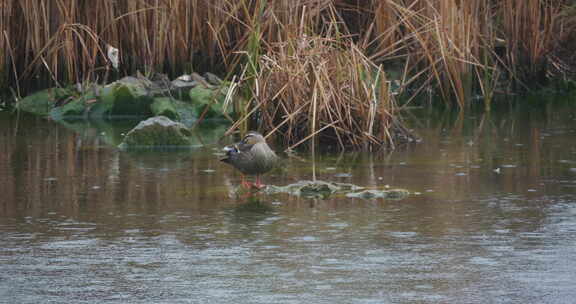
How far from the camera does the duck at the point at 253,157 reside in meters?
8.38

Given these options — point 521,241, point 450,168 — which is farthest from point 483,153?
point 521,241

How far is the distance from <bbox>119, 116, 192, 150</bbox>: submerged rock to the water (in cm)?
34

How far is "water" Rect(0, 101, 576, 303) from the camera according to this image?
5336 mm

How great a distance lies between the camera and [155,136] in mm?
11148

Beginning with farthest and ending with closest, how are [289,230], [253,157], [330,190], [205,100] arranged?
[205,100]
[253,157]
[330,190]
[289,230]

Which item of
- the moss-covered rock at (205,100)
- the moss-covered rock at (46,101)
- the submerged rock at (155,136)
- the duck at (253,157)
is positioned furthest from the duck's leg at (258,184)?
the moss-covered rock at (46,101)

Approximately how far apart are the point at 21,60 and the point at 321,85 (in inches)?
243

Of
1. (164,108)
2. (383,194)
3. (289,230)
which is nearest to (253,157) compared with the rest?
(383,194)

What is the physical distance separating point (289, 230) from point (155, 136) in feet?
15.2

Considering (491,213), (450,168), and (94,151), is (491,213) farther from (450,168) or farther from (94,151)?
(94,151)

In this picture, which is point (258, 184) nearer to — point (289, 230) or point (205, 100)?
point (289, 230)

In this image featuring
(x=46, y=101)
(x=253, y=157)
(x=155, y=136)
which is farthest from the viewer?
(x=46, y=101)

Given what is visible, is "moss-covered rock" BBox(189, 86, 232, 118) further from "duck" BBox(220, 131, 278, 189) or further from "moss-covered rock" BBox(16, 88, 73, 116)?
"duck" BBox(220, 131, 278, 189)

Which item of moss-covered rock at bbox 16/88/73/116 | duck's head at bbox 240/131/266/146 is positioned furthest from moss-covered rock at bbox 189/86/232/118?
duck's head at bbox 240/131/266/146
